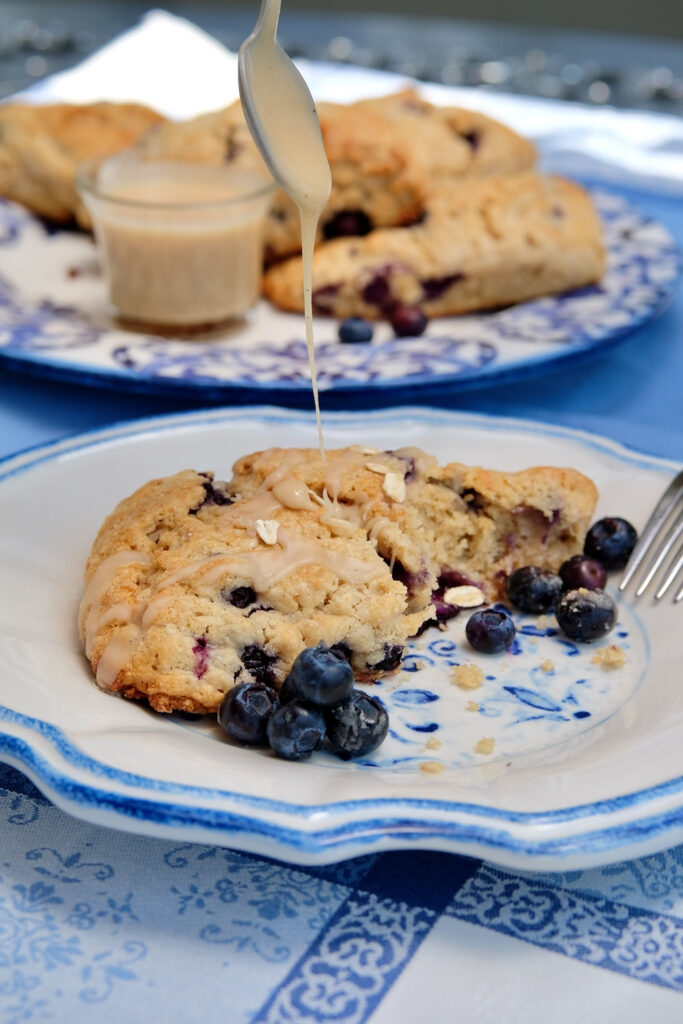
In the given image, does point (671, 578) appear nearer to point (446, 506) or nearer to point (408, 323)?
point (446, 506)

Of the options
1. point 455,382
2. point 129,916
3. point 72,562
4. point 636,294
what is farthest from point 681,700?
point 636,294

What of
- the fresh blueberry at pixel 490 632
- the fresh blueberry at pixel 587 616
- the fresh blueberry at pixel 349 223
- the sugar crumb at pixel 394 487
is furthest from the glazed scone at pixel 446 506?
the fresh blueberry at pixel 349 223

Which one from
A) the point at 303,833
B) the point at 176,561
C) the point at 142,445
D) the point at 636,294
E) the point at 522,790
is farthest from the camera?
the point at 636,294

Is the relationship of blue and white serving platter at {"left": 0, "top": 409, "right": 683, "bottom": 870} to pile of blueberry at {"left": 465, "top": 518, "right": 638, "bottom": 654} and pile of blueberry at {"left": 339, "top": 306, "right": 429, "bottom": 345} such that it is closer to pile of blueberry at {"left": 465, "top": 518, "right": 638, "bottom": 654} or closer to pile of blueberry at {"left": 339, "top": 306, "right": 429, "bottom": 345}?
pile of blueberry at {"left": 465, "top": 518, "right": 638, "bottom": 654}

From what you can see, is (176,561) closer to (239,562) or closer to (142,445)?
(239,562)

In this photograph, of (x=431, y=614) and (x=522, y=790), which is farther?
(x=431, y=614)

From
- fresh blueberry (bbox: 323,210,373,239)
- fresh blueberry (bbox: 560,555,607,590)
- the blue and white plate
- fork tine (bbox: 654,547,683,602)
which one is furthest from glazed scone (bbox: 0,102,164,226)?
fork tine (bbox: 654,547,683,602)

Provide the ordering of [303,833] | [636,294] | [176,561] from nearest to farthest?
1. [303,833]
2. [176,561]
3. [636,294]
